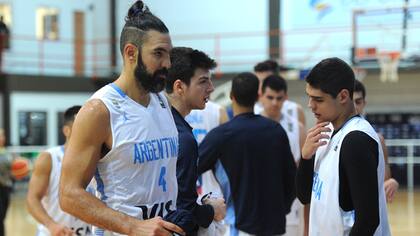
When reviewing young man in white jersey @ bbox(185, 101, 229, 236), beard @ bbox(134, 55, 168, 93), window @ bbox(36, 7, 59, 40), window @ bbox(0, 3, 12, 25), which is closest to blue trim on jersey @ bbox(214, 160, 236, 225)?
young man in white jersey @ bbox(185, 101, 229, 236)

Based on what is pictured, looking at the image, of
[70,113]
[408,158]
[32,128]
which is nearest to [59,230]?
[70,113]

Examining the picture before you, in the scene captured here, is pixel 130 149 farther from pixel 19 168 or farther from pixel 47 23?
pixel 47 23

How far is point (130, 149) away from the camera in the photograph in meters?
2.83

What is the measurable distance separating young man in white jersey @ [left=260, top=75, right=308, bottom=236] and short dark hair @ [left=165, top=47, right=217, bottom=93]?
218 cm

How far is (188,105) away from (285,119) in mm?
2723

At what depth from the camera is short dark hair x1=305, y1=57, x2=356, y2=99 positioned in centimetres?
322

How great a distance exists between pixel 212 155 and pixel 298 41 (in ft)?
58.0

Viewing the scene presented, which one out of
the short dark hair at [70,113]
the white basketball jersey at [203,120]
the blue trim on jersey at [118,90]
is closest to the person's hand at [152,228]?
the blue trim on jersey at [118,90]

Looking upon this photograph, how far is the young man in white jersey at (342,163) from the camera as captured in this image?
2.99 meters

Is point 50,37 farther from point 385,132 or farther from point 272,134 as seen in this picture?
point 272,134

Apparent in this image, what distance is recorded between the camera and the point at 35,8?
24.8 m

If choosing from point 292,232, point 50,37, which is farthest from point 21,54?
point 292,232

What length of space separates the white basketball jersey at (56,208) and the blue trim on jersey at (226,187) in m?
1.20

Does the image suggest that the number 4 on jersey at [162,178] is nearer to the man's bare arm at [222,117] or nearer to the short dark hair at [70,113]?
the short dark hair at [70,113]
